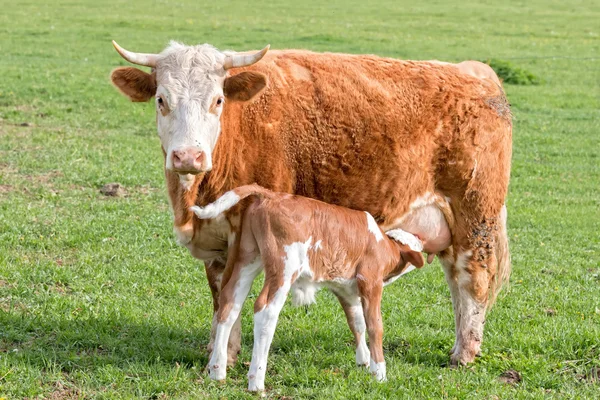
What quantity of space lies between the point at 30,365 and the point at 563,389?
4.07 meters

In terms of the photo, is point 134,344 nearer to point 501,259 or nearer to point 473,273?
point 473,273

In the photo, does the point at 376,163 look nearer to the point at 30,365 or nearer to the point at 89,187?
the point at 30,365

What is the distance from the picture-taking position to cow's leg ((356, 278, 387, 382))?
653 centimetres

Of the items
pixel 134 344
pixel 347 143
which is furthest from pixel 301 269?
pixel 134 344

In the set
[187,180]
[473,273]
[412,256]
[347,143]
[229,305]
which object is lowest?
[473,273]

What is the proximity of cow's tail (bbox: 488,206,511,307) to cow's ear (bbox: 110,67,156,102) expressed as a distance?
3276mm

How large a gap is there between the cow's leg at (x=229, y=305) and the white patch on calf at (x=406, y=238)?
4.22ft

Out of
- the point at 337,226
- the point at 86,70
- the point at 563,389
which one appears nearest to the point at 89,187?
the point at 337,226

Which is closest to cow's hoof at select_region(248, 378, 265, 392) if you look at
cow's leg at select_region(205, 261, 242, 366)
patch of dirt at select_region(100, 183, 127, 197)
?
cow's leg at select_region(205, 261, 242, 366)

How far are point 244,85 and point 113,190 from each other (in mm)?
5770

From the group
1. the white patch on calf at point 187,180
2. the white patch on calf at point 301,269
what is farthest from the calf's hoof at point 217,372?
the white patch on calf at point 187,180

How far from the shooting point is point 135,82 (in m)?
6.76

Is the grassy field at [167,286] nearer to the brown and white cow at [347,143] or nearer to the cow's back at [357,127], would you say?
the brown and white cow at [347,143]

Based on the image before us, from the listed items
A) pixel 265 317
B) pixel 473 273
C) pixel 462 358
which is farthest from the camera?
pixel 473 273
